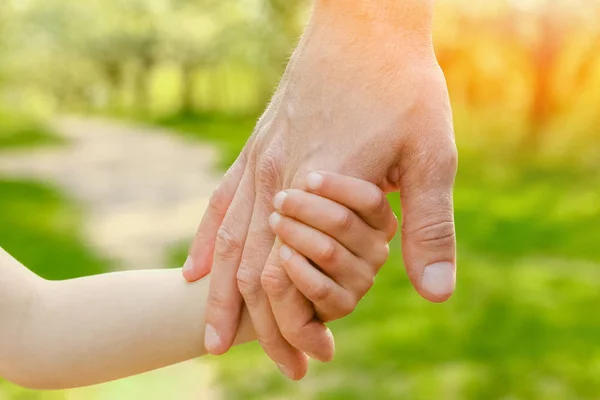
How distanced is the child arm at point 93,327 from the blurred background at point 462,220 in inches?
25.3

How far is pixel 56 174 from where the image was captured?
1122cm

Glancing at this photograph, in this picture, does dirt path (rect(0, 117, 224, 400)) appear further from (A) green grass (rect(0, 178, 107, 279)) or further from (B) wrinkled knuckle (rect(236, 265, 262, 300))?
(B) wrinkled knuckle (rect(236, 265, 262, 300))

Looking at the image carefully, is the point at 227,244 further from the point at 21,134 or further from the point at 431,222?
the point at 21,134

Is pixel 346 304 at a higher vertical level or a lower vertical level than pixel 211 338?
higher

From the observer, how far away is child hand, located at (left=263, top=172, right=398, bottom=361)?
1.09 meters

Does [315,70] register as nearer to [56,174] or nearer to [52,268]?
[52,268]

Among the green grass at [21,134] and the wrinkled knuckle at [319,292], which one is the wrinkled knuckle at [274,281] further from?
the green grass at [21,134]

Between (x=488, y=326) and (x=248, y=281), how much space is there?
3.87m

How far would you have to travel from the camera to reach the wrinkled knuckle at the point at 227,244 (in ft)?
4.06

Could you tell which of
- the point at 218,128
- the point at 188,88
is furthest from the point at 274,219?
the point at 188,88

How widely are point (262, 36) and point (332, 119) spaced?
56.3 ft

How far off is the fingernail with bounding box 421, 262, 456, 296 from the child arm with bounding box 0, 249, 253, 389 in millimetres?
326

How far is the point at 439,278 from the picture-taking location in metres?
1.10

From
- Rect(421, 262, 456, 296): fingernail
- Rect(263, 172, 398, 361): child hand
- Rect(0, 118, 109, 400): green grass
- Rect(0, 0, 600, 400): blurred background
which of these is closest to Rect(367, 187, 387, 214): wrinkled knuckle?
Rect(263, 172, 398, 361): child hand
